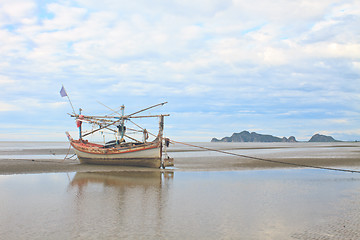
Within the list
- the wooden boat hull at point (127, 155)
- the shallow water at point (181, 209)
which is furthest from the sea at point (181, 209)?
the wooden boat hull at point (127, 155)

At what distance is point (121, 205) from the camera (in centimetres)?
1438

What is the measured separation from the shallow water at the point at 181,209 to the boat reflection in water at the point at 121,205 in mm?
31

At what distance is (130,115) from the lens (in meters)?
35.1

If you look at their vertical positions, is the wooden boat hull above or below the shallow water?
above

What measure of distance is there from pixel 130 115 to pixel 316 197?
2263 centimetres

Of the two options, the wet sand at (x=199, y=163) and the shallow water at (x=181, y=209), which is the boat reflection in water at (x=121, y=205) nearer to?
the shallow water at (x=181, y=209)

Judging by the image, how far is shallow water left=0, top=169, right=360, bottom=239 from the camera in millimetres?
10414

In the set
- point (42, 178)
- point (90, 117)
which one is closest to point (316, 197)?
point (42, 178)

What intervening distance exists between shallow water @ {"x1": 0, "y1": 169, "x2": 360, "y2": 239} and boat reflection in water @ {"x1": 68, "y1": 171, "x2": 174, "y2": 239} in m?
0.03

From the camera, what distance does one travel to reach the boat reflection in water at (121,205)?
35.5ft

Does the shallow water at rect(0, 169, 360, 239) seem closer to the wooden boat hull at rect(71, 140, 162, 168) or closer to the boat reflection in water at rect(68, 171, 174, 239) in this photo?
the boat reflection in water at rect(68, 171, 174, 239)

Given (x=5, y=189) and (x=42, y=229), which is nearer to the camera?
(x=42, y=229)

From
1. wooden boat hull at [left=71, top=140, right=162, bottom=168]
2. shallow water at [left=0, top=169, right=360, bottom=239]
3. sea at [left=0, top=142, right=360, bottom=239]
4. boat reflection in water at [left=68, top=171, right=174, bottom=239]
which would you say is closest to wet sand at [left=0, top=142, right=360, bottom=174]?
wooden boat hull at [left=71, top=140, right=162, bottom=168]

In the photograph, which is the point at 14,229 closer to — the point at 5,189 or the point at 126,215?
the point at 126,215
